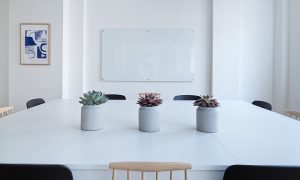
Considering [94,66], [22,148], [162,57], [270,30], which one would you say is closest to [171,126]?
[22,148]

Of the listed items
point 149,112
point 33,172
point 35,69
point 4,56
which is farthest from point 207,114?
point 4,56

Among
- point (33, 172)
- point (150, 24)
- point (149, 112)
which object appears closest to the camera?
point (33, 172)

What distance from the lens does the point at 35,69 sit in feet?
12.6

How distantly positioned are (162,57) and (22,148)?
3155 millimetres

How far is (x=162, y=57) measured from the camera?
4066 millimetres

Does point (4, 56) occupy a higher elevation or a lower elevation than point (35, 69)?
higher

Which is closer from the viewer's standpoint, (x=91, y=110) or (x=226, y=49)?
(x=91, y=110)

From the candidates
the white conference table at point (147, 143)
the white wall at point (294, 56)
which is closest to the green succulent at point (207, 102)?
the white conference table at point (147, 143)

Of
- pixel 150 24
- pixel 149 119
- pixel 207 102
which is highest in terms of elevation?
pixel 150 24

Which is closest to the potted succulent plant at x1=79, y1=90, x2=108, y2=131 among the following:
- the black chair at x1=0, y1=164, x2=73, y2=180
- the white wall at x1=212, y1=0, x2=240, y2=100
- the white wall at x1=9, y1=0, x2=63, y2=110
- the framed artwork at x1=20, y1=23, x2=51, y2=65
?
the black chair at x1=0, y1=164, x2=73, y2=180

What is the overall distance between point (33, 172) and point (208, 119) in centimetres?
105

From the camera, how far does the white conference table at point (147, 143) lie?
3.32 feet

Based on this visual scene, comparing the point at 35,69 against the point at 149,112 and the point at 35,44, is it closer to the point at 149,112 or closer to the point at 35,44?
the point at 35,44

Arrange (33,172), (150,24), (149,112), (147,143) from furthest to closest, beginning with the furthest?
(150,24) → (149,112) → (147,143) → (33,172)
